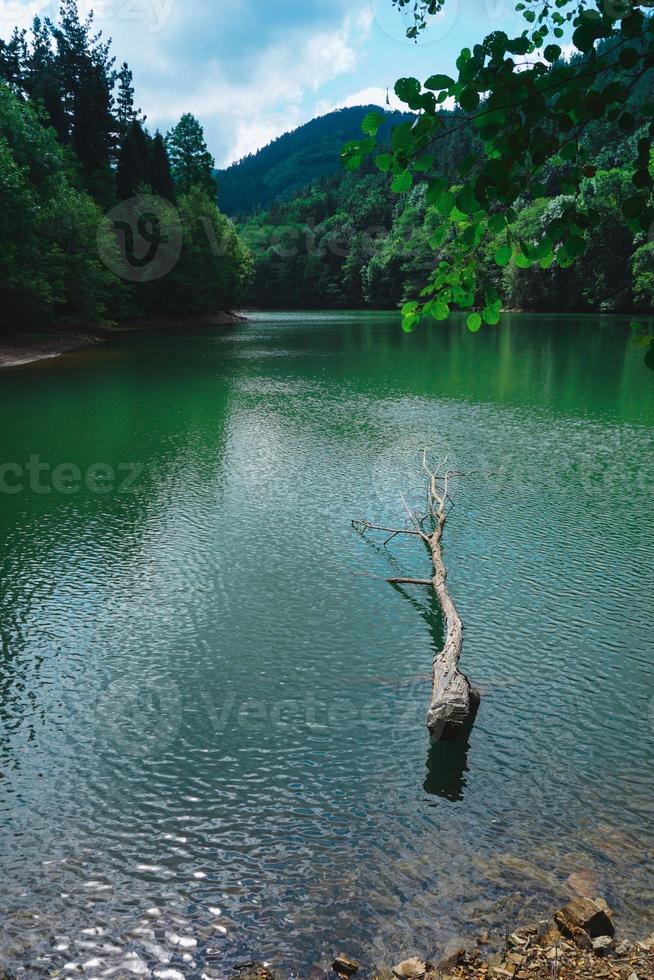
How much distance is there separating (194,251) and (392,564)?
2079 inches

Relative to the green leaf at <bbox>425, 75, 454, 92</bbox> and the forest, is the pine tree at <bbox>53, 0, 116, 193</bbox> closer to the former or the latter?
the forest

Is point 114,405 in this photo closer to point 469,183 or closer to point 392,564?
point 392,564

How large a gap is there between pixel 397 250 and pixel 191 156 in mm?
40324

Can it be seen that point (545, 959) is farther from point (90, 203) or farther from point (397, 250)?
point (397, 250)

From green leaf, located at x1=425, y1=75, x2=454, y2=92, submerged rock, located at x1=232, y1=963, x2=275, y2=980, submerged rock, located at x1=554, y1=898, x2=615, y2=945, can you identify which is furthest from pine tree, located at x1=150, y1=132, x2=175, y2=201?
submerged rock, located at x1=554, y1=898, x2=615, y2=945

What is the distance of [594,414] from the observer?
21.8 metres

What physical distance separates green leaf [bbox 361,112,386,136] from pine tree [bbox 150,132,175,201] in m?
62.9

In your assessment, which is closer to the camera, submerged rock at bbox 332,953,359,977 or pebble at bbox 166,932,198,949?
submerged rock at bbox 332,953,359,977

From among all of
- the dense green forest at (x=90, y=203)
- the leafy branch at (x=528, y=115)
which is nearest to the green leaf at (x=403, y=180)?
the leafy branch at (x=528, y=115)

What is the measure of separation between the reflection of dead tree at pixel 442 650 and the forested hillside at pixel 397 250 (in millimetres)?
53745

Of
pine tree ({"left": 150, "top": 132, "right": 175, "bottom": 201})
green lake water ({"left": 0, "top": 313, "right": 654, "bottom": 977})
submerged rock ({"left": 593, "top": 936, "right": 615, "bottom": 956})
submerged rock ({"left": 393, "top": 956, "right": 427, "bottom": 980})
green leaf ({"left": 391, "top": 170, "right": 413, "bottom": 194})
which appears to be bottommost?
green lake water ({"left": 0, "top": 313, "right": 654, "bottom": 977})

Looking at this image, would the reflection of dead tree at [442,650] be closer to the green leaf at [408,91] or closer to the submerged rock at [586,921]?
the submerged rock at [586,921]

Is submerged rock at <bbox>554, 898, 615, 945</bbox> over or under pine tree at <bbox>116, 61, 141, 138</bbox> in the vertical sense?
under

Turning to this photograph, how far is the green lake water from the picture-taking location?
4.71 metres
